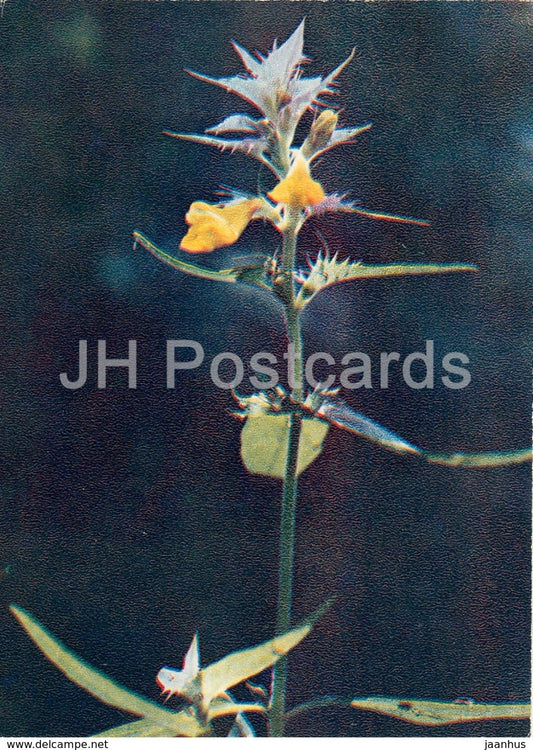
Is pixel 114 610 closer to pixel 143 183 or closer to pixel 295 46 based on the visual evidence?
pixel 143 183

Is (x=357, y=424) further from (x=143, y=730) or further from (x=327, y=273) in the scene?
(x=143, y=730)

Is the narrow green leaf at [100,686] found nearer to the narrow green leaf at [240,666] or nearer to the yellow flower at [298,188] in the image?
the narrow green leaf at [240,666]

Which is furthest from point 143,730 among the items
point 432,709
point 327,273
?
point 327,273

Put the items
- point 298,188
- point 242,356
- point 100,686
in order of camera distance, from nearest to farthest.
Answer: point 298,188 → point 100,686 → point 242,356

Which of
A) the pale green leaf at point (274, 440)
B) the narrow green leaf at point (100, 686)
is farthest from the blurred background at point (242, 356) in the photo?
the pale green leaf at point (274, 440)

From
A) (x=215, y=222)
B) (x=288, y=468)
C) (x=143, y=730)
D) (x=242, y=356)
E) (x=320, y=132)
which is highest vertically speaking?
(x=320, y=132)

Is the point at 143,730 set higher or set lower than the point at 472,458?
lower

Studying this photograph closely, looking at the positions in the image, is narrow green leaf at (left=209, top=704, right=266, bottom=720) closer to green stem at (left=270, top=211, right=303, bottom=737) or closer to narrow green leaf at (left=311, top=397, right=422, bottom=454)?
green stem at (left=270, top=211, right=303, bottom=737)
